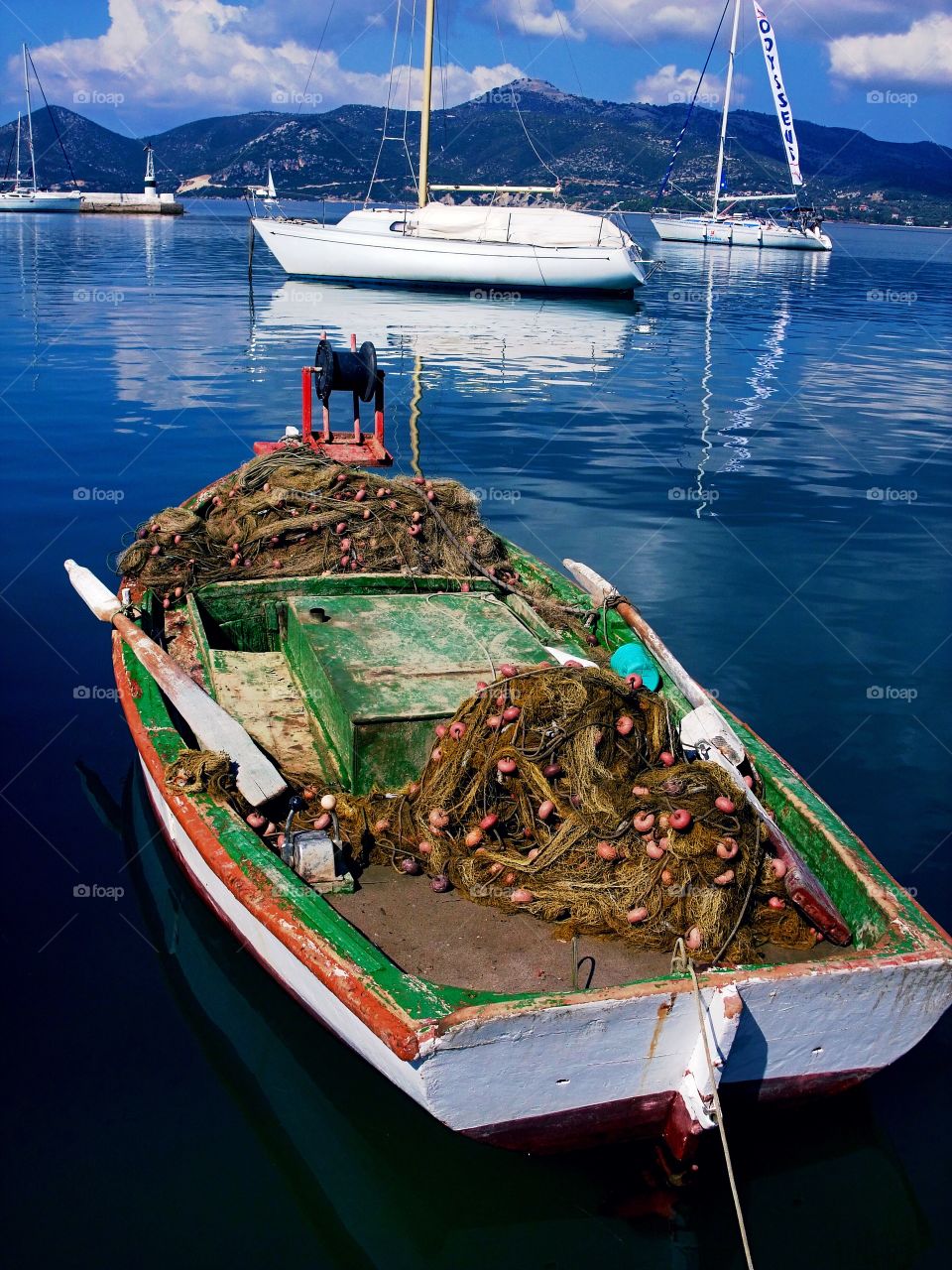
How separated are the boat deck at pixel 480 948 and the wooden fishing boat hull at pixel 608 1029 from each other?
42 centimetres

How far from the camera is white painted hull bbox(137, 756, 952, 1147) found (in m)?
4.34

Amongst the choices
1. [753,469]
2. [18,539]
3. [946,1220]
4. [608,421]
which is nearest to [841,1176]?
[946,1220]

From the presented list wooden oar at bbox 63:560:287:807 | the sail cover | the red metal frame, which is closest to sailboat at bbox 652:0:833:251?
the sail cover

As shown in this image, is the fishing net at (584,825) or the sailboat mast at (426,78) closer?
the fishing net at (584,825)

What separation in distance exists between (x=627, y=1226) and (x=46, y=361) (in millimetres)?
23426

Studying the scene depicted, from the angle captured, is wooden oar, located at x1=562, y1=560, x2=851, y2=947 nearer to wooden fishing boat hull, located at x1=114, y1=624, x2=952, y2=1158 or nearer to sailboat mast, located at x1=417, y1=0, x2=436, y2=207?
wooden fishing boat hull, located at x1=114, y1=624, x2=952, y2=1158

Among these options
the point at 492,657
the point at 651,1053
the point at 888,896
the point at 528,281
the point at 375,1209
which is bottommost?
the point at 375,1209

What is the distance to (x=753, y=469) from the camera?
17609 millimetres

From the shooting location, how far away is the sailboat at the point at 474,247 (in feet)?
133

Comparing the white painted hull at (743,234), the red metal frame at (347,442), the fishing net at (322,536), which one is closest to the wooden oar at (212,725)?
the fishing net at (322,536)

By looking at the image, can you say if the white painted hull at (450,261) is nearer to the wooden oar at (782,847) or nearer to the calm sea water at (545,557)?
the calm sea water at (545,557)

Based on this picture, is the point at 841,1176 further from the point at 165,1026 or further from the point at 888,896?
the point at 165,1026

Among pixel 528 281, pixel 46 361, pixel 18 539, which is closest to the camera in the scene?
pixel 18 539

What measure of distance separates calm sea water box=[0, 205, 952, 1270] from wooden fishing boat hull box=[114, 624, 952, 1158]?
1.74 ft
